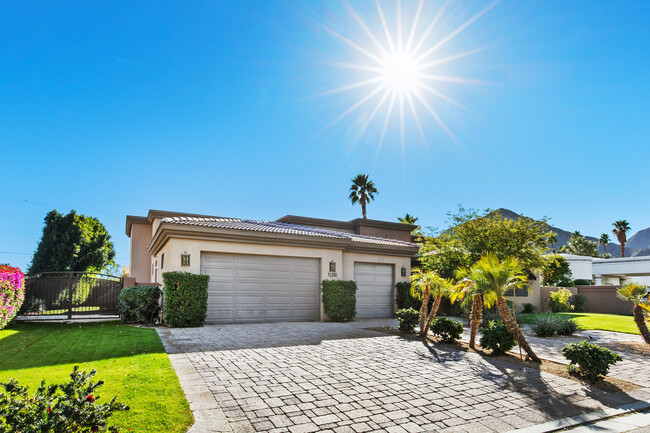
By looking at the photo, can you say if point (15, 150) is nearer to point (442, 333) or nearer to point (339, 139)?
point (339, 139)

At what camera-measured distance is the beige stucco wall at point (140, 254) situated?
2347cm

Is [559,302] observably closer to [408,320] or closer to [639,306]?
[639,306]

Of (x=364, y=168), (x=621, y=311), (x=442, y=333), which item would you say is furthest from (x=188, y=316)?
(x=364, y=168)

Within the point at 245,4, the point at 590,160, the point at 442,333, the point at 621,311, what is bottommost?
the point at 621,311

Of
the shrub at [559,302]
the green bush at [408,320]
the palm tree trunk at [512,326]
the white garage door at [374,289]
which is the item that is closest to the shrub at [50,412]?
the palm tree trunk at [512,326]

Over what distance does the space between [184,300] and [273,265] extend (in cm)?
365

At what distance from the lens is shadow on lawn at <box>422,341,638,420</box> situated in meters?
5.38

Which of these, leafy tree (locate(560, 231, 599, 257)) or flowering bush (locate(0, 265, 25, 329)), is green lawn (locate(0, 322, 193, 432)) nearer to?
flowering bush (locate(0, 265, 25, 329))

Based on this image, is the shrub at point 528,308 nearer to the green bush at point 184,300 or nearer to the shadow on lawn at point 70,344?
the green bush at point 184,300

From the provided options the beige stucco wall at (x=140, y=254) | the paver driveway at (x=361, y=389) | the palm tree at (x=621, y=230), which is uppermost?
the palm tree at (x=621, y=230)

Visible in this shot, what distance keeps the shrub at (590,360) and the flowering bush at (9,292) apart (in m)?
15.4

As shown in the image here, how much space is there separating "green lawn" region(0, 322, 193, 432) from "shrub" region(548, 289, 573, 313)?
23502mm

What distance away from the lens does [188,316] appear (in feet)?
38.8

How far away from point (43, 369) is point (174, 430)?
12.7ft
